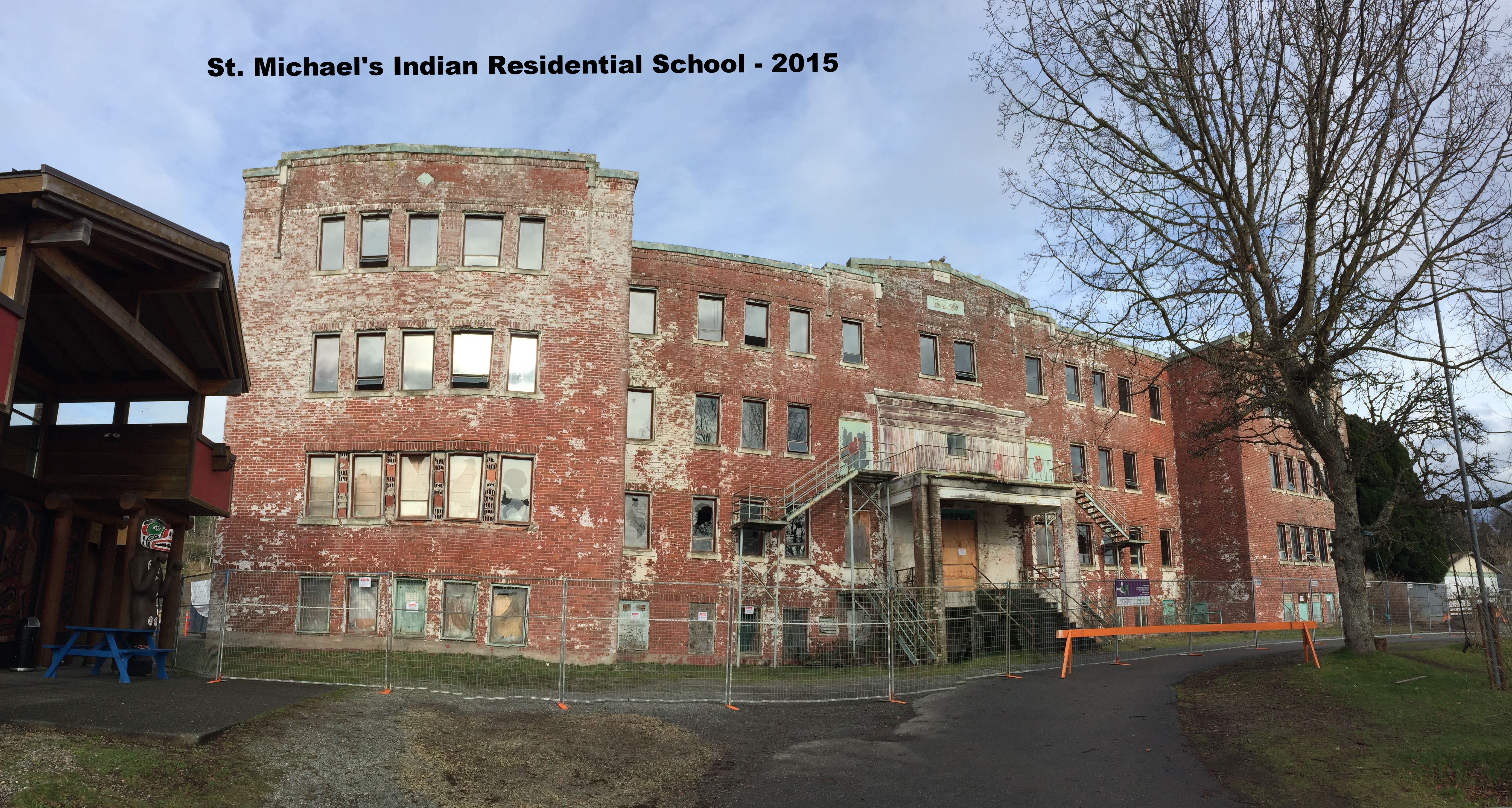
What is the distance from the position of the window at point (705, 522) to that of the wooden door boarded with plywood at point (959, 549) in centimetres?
751

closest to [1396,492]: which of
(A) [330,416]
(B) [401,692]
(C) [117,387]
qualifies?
(B) [401,692]

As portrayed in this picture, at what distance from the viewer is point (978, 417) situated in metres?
31.2

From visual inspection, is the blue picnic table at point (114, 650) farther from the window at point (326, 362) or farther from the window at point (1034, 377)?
the window at point (1034, 377)

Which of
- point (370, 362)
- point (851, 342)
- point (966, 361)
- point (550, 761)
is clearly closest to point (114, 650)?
point (550, 761)

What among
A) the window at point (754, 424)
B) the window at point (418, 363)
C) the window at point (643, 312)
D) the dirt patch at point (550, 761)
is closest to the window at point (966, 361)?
the window at point (754, 424)

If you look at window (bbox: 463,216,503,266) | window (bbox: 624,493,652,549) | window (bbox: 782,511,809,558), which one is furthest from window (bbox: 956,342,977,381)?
window (bbox: 463,216,503,266)

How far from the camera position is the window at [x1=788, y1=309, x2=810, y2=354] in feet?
94.1

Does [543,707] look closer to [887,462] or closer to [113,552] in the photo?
[113,552]

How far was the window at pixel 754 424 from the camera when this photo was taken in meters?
27.4

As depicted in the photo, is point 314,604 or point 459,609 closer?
point 314,604

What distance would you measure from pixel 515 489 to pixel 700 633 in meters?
6.27

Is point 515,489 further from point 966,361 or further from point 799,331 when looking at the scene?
point 966,361

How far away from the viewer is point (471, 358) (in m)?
23.8

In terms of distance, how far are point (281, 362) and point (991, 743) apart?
20.0 m
